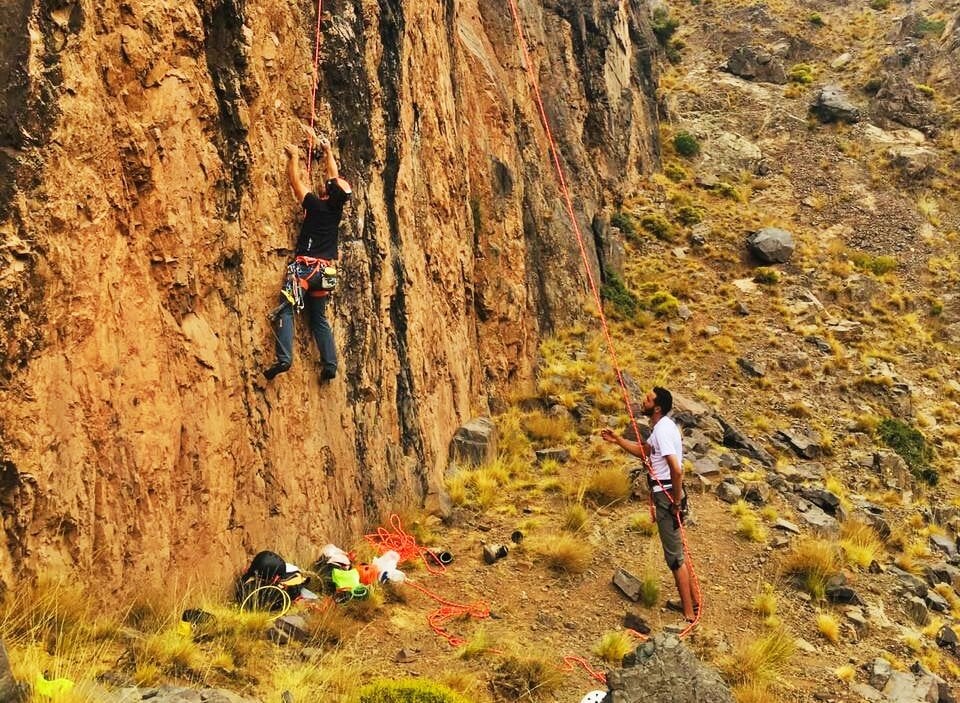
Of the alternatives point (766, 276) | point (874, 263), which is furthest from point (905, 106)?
point (766, 276)

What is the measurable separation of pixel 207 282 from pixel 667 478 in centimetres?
491

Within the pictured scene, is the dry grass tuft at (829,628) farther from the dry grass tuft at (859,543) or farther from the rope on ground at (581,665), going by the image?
the rope on ground at (581,665)

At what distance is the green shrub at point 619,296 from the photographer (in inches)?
738

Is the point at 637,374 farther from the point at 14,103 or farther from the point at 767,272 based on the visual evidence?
the point at 14,103

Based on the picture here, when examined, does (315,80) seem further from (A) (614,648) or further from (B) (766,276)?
(B) (766,276)

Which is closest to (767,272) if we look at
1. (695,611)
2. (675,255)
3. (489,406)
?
(675,255)

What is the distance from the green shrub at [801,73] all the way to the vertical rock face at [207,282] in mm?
23302

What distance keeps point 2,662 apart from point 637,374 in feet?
47.3

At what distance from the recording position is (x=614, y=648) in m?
6.95

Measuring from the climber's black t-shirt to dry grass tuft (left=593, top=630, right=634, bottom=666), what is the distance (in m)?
4.76

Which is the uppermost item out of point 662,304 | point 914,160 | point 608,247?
point 914,160

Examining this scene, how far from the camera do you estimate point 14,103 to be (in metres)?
4.89

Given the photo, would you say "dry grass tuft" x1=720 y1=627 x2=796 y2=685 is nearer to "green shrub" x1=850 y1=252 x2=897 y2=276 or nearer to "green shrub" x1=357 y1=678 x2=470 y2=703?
"green shrub" x1=357 y1=678 x2=470 y2=703

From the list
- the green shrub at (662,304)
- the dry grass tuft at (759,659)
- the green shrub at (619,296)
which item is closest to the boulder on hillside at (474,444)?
the dry grass tuft at (759,659)
